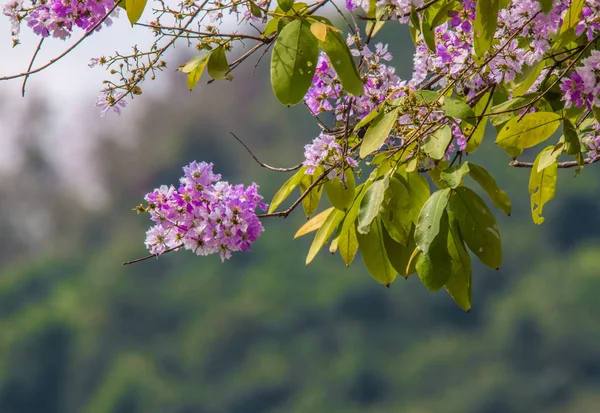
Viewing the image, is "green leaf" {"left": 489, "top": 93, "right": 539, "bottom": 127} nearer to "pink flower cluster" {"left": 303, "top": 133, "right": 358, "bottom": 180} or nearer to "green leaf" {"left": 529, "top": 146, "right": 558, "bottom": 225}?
"green leaf" {"left": 529, "top": 146, "right": 558, "bottom": 225}

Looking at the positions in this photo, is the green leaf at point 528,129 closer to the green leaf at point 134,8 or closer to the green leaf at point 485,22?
the green leaf at point 485,22

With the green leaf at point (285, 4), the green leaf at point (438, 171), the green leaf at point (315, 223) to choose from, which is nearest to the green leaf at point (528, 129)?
the green leaf at point (438, 171)

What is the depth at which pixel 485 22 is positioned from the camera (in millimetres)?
1837

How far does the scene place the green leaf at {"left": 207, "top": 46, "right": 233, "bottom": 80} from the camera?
205 centimetres

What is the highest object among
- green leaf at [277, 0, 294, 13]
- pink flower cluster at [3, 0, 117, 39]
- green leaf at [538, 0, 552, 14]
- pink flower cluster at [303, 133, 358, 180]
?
pink flower cluster at [3, 0, 117, 39]

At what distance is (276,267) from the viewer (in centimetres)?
3356

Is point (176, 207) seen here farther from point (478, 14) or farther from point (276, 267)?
point (276, 267)

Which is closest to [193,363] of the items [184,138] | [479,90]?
[184,138]

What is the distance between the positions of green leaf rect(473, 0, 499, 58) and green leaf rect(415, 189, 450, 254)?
0.26 metres

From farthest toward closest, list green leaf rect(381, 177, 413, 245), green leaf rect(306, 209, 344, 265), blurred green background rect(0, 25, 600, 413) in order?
blurred green background rect(0, 25, 600, 413)
green leaf rect(306, 209, 344, 265)
green leaf rect(381, 177, 413, 245)

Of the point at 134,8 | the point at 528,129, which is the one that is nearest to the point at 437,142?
the point at 528,129

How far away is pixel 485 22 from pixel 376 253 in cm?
47

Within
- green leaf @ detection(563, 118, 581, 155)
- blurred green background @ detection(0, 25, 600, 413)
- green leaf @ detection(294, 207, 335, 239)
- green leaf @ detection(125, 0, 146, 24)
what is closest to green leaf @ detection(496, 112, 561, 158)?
green leaf @ detection(563, 118, 581, 155)

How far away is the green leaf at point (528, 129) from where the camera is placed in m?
→ 1.99
